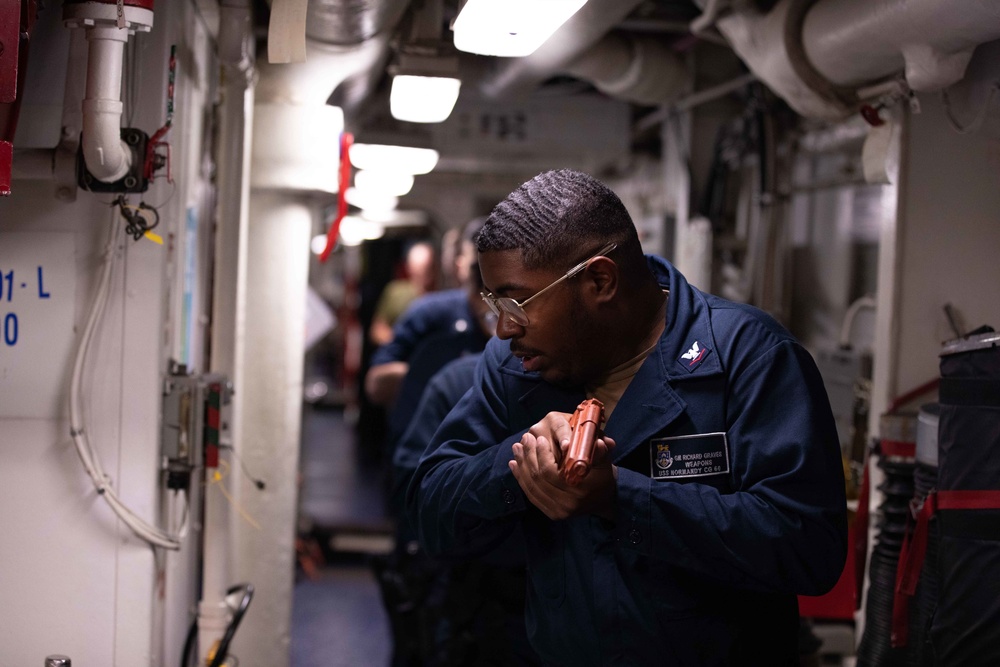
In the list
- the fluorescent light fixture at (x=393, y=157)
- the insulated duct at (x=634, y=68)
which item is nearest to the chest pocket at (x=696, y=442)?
the insulated duct at (x=634, y=68)

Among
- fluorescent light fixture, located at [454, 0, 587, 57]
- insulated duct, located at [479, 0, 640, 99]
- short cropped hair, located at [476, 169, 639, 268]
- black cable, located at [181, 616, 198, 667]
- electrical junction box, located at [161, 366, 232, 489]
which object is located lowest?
black cable, located at [181, 616, 198, 667]

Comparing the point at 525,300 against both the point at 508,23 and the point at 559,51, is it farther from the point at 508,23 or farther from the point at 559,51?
the point at 559,51

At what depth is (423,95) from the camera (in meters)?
3.61

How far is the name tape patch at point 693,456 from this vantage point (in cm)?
191

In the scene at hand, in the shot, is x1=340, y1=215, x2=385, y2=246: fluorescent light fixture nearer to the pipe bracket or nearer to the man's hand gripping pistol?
the pipe bracket

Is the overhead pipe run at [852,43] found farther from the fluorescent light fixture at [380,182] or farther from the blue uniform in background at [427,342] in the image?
the fluorescent light fixture at [380,182]

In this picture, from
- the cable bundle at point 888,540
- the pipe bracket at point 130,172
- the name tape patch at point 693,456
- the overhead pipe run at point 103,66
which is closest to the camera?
the name tape patch at point 693,456

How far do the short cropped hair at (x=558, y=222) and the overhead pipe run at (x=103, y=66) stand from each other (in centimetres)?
86

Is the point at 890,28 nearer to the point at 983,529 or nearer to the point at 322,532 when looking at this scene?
the point at 983,529

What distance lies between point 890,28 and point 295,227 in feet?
7.08

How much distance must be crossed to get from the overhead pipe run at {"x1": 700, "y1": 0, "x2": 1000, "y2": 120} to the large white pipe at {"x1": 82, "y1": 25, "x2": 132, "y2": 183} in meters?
1.94

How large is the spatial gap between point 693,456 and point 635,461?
128mm

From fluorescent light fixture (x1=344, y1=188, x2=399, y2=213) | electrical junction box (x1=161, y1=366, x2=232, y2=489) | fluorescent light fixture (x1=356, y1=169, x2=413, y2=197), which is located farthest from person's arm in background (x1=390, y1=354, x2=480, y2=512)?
fluorescent light fixture (x1=344, y1=188, x2=399, y2=213)

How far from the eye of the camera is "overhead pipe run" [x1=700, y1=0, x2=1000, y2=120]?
255cm
